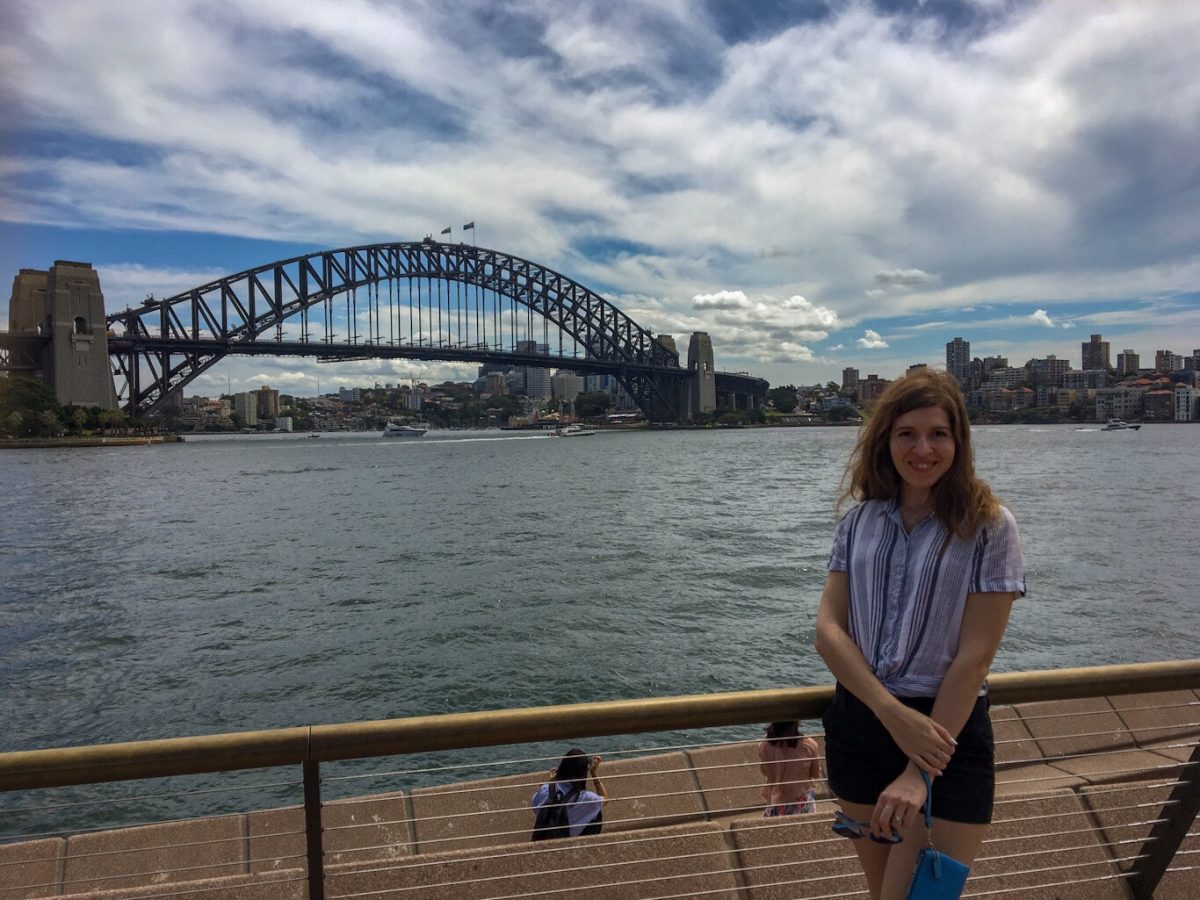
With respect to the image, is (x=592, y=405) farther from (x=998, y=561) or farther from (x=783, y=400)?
(x=998, y=561)

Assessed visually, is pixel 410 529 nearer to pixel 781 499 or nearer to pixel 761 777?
pixel 781 499

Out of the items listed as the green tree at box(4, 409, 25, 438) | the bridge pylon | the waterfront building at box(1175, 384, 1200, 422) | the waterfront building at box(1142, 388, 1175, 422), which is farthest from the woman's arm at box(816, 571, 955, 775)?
the waterfront building at box(1142, 388, 1175, 422)

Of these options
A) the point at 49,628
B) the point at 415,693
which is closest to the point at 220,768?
the point at 415,693

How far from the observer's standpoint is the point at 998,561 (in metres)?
1.45

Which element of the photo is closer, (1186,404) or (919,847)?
(919,847)

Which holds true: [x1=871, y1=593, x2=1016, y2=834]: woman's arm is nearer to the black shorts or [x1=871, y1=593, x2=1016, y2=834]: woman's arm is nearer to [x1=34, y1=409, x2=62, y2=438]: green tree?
the black shorts

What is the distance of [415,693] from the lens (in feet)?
26.5

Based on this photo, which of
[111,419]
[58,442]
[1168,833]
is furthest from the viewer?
[111,419]

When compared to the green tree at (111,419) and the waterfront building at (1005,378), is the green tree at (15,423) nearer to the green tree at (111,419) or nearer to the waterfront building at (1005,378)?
the green tree at (111,419)

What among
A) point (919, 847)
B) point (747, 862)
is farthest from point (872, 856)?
point (747, 862)

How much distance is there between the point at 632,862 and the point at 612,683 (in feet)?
21.0

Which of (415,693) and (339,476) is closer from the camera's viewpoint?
(415,693)

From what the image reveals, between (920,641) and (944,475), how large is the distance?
1.05ft

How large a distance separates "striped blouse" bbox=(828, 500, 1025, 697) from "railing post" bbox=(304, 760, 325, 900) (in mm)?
1056
